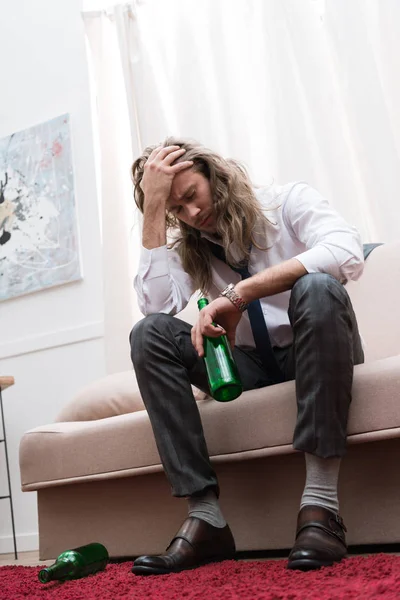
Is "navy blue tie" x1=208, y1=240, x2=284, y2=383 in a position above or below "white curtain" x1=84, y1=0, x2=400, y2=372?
below

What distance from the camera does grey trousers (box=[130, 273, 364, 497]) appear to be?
3.94ft

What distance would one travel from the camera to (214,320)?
1.39 metres

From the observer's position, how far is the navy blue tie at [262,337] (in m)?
1.51

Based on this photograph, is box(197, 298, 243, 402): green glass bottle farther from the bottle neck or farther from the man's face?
the bottle neck

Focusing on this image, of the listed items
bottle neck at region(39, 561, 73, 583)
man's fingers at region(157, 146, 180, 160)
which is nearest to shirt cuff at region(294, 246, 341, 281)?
man's fingers at region(157, 146, 180, 160)

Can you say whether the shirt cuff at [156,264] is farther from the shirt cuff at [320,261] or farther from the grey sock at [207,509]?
the grey sock at [207,509]

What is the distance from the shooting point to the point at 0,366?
3193 mm

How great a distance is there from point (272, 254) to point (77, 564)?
80cm

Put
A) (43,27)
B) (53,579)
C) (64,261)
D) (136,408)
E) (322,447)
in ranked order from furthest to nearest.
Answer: (43,27) → (64,261) → (136,408) → (53,579) → (322,447)

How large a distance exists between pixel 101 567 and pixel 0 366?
1.79 metres

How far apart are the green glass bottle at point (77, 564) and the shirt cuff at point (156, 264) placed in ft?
2.08

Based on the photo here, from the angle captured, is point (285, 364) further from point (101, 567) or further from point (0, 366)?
point (0, 366)

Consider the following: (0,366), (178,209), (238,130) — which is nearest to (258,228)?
(178,209)

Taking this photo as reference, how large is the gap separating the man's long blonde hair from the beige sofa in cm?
31
